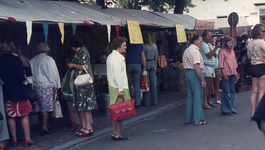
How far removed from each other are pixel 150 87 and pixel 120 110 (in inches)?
166

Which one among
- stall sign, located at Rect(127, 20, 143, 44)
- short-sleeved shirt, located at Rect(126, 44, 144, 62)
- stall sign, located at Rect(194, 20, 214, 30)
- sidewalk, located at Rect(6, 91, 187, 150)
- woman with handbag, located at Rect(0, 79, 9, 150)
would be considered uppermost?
stall sign, located at Rect(194, 20, 214, 30)

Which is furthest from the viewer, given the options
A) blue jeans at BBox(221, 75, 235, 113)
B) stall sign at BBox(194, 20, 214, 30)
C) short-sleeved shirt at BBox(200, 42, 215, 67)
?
stall sign at BBox(194, 20, 214, 30)

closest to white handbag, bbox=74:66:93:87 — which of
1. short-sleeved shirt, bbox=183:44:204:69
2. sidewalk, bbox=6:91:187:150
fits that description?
sidewalk, bbox=6:91:187:150

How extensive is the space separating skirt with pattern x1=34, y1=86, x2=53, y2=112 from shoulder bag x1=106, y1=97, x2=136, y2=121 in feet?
4.66

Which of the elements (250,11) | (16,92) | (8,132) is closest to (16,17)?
(16,92)

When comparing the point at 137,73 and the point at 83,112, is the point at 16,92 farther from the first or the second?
the point at 137,73

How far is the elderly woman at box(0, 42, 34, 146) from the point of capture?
5848mm

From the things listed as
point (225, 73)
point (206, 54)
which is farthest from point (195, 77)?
point (206, 54)

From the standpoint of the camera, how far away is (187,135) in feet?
20.7

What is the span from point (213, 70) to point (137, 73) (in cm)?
197

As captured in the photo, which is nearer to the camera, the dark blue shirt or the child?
the dark blue shirt

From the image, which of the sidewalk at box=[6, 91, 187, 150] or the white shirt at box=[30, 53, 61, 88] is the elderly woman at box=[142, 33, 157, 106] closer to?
the sidewalk at box=[6, 91, 187, 150]

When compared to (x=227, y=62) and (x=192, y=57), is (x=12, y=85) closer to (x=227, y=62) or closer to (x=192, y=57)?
(x=192, y=57)

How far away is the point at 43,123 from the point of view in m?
6.92
